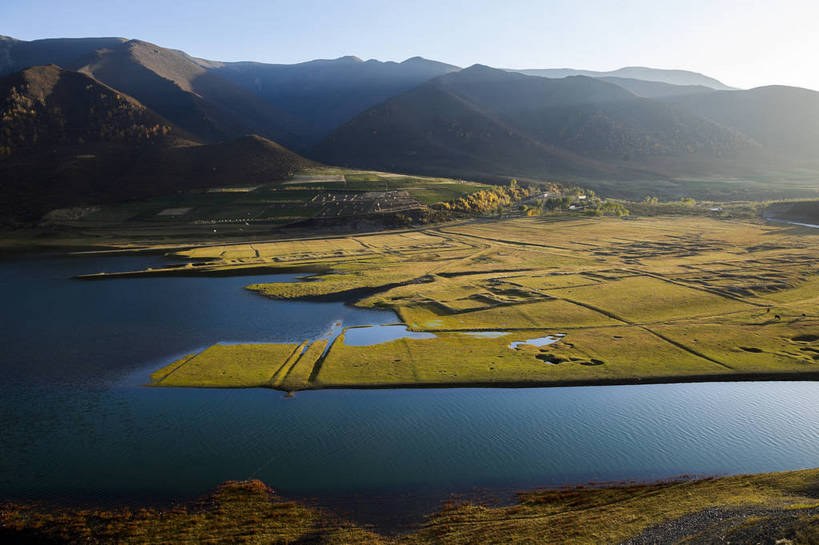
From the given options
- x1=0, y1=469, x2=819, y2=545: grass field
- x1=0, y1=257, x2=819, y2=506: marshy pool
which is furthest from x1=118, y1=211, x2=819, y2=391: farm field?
x1=0, y1=469, x2=819, y2=545: grass field

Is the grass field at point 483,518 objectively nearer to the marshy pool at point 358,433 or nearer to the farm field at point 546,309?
the marshy pool at point 358,433

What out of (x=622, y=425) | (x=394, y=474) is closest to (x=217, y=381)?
(x=394, y=474)

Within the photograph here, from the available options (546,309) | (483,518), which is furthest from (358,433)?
(546,309)

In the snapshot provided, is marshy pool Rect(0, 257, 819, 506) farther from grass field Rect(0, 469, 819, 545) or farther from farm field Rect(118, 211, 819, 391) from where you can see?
farm field Rect(118, 211, 819, 391)

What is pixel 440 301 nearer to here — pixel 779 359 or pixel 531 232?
pixel 779 359

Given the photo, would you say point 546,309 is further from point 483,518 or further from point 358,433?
point 483,518

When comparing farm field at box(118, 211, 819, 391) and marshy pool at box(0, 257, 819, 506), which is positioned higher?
farm field at box(118, 211, 819, 391)

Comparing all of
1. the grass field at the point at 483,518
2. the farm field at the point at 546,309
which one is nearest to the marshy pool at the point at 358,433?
the grass field at the point at 483,518
